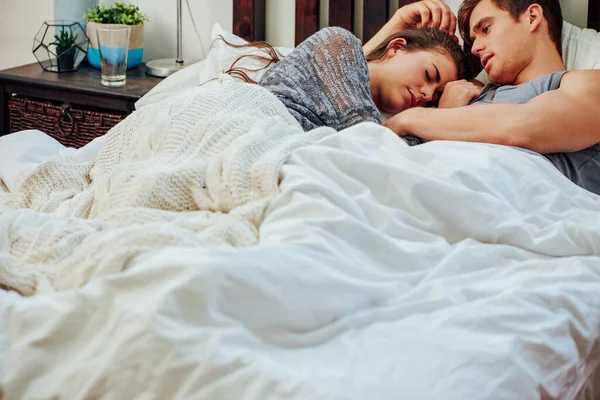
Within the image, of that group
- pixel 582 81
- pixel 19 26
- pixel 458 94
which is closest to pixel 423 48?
pixel 458 94

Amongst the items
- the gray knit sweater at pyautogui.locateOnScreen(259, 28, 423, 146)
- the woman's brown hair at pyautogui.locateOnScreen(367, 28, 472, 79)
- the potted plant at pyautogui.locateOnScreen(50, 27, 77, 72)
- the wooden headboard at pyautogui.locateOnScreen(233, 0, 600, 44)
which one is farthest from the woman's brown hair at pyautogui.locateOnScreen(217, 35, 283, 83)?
the potted plant at pyautogui.locateOnScreen(50, 27, 77, 72)

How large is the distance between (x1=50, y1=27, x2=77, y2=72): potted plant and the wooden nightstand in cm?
3

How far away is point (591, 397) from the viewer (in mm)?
1283

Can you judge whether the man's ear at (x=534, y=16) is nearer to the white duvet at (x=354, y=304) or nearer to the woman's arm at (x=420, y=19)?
Answer: the woman's arm at (x=420, y=19)

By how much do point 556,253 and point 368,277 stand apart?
390 mm

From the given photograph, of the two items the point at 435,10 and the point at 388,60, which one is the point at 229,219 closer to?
the point at 388,60

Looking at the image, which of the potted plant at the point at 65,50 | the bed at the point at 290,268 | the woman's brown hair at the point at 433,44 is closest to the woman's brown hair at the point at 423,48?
the woman's brown hair at the point at 433,44

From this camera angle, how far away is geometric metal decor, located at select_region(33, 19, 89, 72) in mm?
2779

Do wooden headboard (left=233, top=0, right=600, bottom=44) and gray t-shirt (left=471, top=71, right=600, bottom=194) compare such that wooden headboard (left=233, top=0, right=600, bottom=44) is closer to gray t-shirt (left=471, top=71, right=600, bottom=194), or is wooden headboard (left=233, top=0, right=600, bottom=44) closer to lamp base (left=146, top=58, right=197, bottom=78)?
lamp base (left=146, top=58, right=197, bottom=78)

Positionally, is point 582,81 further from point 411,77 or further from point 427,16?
point 427,16

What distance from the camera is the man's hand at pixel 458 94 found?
6.72 feet

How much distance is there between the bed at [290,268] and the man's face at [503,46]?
1.90 ft

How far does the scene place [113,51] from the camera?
102 inches

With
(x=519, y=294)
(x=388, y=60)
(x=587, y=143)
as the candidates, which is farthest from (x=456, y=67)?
(x=519, y=294)
